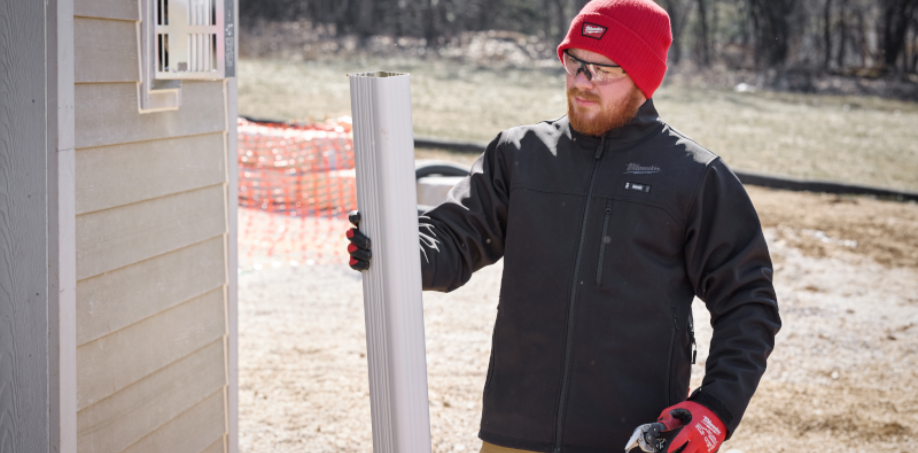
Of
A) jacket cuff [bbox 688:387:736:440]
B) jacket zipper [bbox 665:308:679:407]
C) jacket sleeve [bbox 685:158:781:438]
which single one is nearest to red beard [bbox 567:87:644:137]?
jacket sleeve [bbox 685:158:781:438]

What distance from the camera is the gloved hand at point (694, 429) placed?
75.1 inches

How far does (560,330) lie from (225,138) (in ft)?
4.94

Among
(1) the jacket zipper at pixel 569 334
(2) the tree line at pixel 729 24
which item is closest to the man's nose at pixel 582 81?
(1) the jacket zipper at pixel 569 334

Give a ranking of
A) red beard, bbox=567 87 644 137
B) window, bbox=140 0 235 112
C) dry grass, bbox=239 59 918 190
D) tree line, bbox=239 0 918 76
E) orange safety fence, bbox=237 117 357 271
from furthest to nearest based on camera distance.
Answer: tree line, bbox=239 0 918 76 < dry grass, bbox=239 59 918 190 < orange safety fence, bbox=237 117 357 271 < window, bbox=140 0 235 112 < red beard, bbox=567 87 644 137

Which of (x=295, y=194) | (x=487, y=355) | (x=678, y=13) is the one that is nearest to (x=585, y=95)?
(x=487, y=355)

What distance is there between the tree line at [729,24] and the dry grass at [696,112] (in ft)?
8.90

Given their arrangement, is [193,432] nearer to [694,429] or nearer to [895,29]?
[694,429]

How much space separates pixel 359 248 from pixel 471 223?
0.59 m

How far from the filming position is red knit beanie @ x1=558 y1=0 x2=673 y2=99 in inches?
86.0

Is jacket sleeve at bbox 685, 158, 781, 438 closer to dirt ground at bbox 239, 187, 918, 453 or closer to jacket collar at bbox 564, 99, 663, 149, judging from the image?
jacket collar at bbox 564, 99, 663, 149

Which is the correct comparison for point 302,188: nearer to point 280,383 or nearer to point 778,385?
point 280,383

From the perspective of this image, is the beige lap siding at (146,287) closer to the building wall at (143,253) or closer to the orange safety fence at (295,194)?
the building wall at (143,253)

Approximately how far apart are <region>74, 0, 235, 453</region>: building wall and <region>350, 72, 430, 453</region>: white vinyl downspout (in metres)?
0.98

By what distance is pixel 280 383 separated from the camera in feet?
15.5
